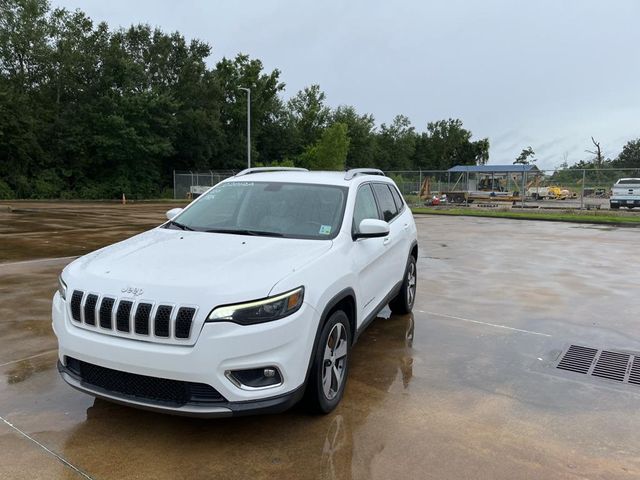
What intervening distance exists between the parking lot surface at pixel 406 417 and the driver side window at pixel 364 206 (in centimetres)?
135

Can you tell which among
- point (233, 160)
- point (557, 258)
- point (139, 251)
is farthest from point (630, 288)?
point (233, 160)

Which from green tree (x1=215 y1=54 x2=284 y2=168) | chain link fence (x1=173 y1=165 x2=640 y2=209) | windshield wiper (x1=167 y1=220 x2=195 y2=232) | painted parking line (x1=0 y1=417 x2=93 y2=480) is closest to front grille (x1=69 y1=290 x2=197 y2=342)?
painted parking line (x1=0 y1=417 x2=93 y2=480)

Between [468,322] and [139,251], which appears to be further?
[468,322]

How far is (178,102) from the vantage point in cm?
4559

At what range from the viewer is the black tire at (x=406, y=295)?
614 centimetres

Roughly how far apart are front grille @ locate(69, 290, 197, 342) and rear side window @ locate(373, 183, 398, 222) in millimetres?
2997

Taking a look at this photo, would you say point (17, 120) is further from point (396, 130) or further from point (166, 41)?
point (396, 130)

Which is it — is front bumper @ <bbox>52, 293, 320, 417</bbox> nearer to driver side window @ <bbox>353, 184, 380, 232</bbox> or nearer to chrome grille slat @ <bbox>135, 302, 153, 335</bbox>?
chrome grille slat @ <bbox>135, 302, 153, 335</bbox>

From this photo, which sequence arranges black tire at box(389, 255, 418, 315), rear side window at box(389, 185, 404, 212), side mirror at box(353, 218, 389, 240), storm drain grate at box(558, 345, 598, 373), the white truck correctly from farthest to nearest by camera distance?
the white truck, rear side window at box(389, 185, 404, 212), black tire at box(389, 255, 418, 315), storm drain grate at box(558, 345, 598, 373), side mirror at box(353, 218, 389, 240)

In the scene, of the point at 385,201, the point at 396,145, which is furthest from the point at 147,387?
the point at 396,145

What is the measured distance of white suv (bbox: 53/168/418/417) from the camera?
3.00 metres

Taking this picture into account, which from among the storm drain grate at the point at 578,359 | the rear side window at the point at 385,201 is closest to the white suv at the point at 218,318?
the rear side window at the point at 385,201

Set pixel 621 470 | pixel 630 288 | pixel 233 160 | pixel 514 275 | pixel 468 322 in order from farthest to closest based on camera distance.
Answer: pixel 233 160 < pixel 514 275 < pixel 630 288 < pixel 468 322 < pixel 621 470

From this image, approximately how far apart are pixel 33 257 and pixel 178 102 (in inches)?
1507
